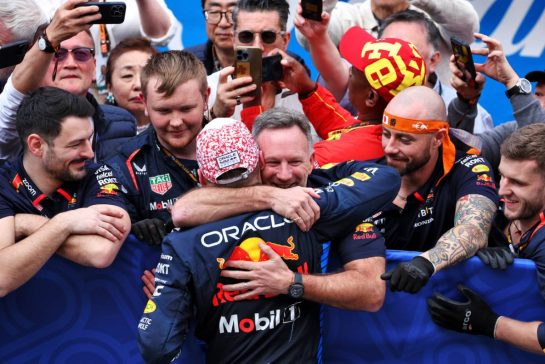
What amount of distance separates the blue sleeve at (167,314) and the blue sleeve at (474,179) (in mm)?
1623

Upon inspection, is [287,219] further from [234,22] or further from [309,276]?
[234,22]

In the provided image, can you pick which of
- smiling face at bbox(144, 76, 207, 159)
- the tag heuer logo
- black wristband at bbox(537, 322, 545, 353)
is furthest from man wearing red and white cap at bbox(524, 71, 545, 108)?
the tag heuer logo

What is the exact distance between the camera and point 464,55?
16.2ft

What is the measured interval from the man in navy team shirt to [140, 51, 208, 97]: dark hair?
1.37ft

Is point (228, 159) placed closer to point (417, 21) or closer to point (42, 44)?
point (42, 44)

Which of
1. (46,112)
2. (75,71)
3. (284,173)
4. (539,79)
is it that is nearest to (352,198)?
(284,173)

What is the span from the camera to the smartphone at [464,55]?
16.1 ft

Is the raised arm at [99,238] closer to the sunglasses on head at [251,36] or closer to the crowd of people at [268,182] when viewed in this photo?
the crowd of people at [268,182]

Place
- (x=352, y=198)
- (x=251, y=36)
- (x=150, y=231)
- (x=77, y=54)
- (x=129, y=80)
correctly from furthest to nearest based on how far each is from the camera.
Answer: (x=129, y=80), (x=251, y=36), (x=77, y=54), (x=150, y=231), (x=352, y=198)

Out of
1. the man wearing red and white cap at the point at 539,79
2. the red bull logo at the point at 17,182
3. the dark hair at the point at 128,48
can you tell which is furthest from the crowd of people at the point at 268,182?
the dark hair at the point at 128,48

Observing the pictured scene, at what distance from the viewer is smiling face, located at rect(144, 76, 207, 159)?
451 centimetres

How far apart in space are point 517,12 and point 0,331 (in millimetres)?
5692

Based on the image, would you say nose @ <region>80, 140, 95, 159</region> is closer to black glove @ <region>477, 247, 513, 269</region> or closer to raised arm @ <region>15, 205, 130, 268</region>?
raised arm @ <region>15, 205, 130, 268</region>

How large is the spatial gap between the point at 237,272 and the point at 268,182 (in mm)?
573
